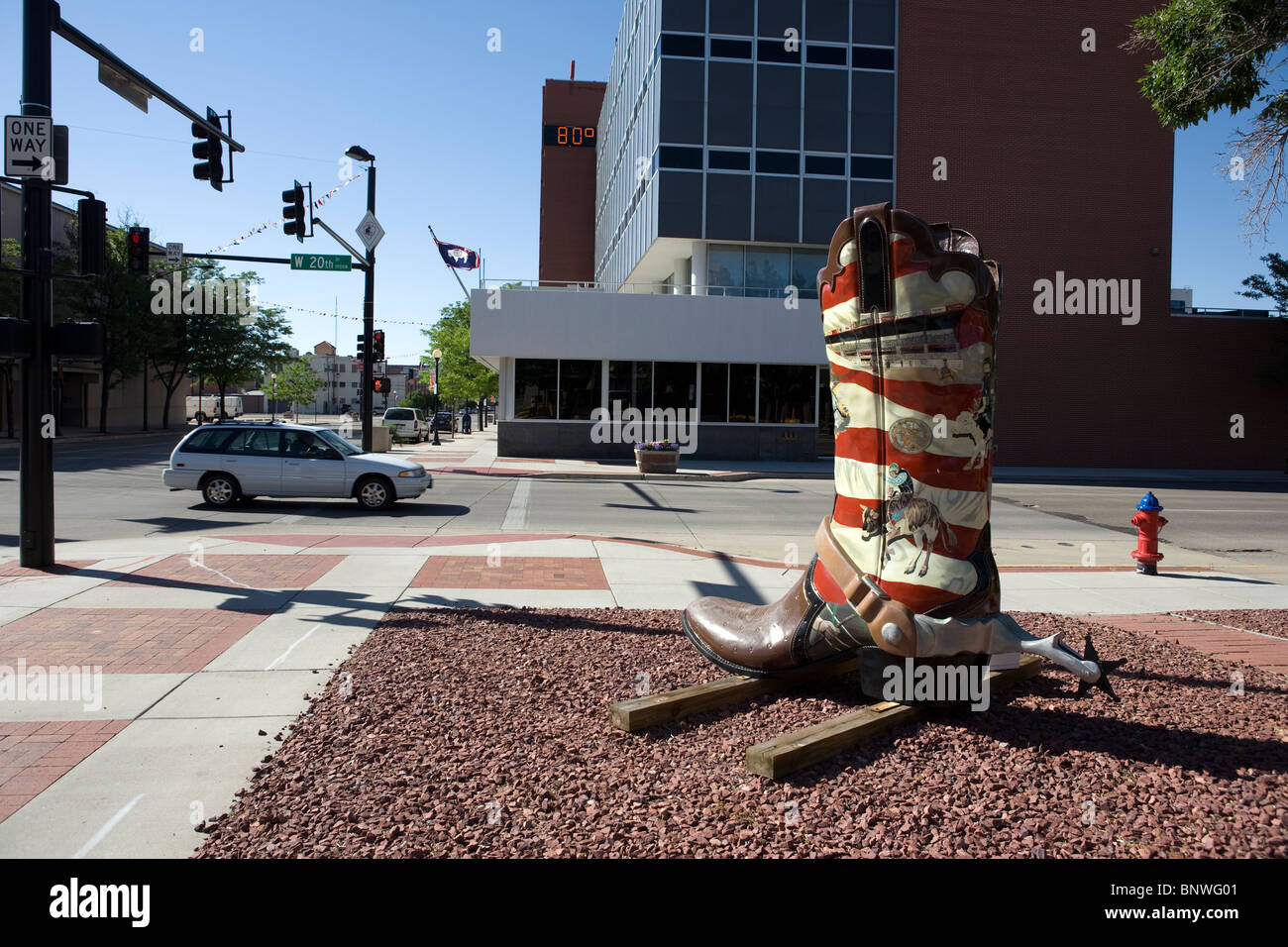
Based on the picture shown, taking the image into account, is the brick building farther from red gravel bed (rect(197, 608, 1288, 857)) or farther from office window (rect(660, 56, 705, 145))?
red gravel bed (rect(197, 608, 1288, 857))

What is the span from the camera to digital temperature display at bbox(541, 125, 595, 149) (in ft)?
192

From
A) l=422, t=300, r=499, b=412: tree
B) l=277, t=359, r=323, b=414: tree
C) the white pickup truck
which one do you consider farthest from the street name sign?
l=277, t=359, r=323, b=414: tree

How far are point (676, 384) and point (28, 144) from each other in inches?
853

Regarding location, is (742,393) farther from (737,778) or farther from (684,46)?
(737,778)

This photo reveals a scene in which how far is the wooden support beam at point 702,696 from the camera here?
3.93m

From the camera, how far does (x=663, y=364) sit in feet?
93.2

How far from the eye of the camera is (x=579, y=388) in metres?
28.4

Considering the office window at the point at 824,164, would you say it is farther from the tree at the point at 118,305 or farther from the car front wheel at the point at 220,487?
the tree at the point at 118,305

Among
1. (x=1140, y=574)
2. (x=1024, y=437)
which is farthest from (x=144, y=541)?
(x=1024, y=437)

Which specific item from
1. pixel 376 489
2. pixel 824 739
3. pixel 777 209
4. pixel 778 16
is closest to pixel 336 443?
pixel 376 489

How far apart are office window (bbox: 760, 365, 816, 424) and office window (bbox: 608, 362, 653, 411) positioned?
149 inches

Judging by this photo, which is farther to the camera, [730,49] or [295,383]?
[295,383]
